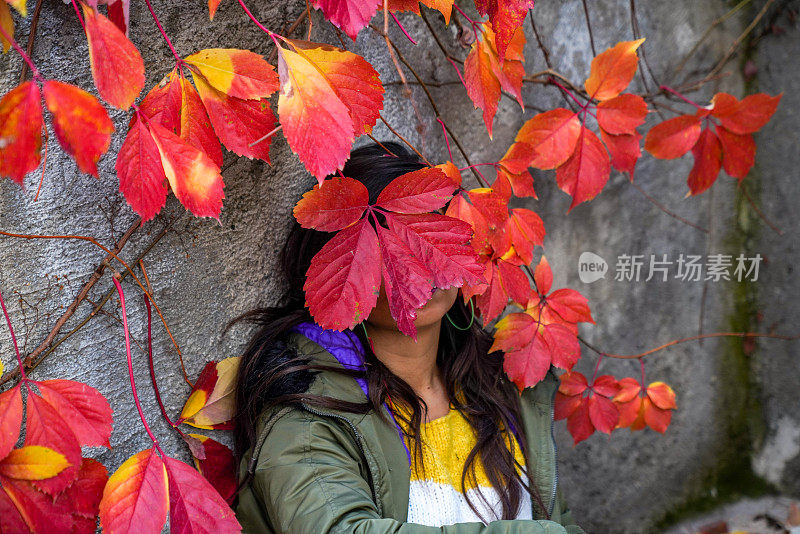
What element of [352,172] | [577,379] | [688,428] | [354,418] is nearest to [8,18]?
[352,172]

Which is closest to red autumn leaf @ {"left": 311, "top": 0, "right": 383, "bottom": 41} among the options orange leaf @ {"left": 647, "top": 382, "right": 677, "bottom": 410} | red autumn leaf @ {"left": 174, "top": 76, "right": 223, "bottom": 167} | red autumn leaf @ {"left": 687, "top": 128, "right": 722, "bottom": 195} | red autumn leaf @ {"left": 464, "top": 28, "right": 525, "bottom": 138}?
red autumn leaf @ {"left": 174, "top": 76, "right": 223, "bottom": 167}

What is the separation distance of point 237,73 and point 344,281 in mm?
281

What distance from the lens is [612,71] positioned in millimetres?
1208

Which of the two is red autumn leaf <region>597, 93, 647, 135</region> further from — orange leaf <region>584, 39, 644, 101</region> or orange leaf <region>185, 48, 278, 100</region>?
orange leaf <region>185, 48, 278, 100</region>

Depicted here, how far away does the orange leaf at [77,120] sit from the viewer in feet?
2.10

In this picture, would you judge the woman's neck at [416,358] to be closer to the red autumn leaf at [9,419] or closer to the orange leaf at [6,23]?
the red autumn leaf at [9,419]

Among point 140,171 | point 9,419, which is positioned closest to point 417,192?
point 140,171

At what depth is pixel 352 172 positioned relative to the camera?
1.06 m

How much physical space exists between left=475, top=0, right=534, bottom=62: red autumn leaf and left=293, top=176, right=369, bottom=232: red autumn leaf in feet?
0.89

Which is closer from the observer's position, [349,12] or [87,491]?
[349,12]

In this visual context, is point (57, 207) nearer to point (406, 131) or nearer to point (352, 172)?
point (352, 172)

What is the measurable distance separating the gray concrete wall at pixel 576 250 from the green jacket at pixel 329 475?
16 centimetres

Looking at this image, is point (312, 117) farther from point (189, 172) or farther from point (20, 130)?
point (20, 130)

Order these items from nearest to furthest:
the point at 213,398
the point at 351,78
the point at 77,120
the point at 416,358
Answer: the point at 77,120, the point at 351,78, the point at 213,398, the point at 416,358
